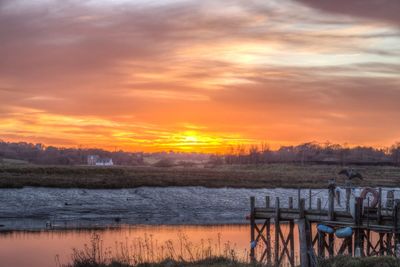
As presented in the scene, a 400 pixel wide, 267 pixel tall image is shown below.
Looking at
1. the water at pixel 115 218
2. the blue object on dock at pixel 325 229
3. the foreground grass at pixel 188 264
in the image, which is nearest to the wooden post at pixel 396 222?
the blue object on dock at pixel 325 229

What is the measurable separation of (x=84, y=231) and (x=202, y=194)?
88.8ft

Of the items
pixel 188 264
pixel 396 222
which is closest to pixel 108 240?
pixel 188 264

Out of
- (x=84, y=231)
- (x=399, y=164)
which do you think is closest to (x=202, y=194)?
(x=84, y=231)

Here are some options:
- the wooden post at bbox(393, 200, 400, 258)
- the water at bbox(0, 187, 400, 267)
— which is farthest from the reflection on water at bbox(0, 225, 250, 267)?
the wooden post at bbox(393, 200, 400, 258)

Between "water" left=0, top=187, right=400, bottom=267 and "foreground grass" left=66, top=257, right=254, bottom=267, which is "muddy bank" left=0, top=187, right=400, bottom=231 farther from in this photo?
"foreground grass" left=66, top=257, right=254, bottom=267

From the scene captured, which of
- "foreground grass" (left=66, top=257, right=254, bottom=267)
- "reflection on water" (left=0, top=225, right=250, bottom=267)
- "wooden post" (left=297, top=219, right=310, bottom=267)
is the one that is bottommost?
"reflection on water" (left=0, top=225, right=250, bottom=267)

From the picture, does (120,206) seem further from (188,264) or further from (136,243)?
(188,264)

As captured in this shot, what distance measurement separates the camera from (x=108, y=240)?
4434 centimetres

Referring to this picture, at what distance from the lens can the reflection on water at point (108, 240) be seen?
123ft

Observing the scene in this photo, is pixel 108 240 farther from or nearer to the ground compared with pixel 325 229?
nearer to the ground

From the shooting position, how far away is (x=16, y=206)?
62562 millimetres

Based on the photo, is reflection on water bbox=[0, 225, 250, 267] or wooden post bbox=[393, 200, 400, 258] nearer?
wooden post bbox=[393, 200, 400, 258]

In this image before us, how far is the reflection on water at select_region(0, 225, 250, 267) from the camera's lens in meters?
37.6

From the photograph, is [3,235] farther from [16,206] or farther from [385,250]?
[385,250]
